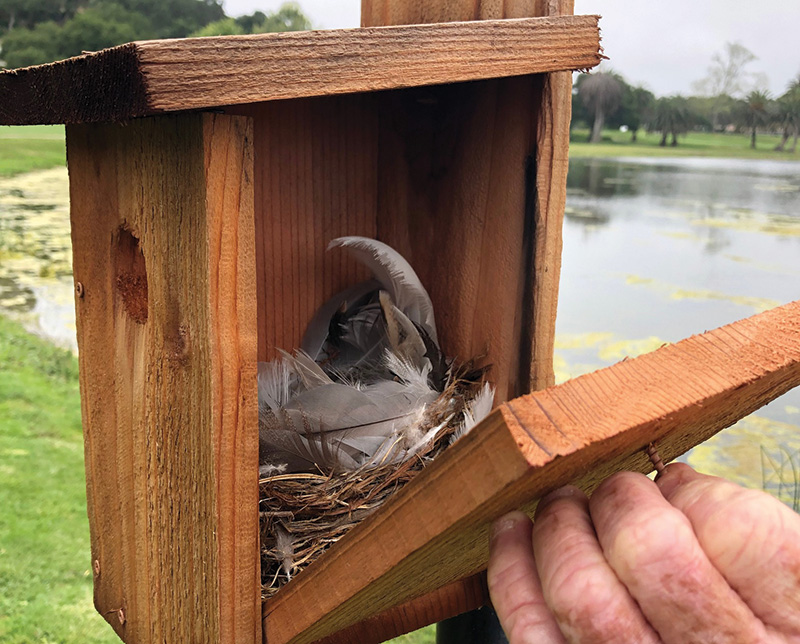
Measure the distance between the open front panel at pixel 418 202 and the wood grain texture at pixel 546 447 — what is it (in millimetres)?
368

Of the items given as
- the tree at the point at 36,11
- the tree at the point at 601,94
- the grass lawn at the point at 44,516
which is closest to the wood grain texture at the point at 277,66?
the tree at the point at 601,94

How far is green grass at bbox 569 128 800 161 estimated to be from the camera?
2.32 metres

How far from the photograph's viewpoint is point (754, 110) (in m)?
2.10

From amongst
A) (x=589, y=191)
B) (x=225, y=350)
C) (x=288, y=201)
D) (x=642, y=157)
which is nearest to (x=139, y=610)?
(x=225, y=350)

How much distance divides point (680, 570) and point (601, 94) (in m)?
1.90

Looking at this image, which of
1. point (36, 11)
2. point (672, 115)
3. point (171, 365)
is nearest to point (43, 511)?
point (171, 365)

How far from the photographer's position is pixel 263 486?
78 centimetres

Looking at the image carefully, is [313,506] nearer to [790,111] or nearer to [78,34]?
[790,111]

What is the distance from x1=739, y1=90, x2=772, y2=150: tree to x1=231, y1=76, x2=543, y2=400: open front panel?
145 cm

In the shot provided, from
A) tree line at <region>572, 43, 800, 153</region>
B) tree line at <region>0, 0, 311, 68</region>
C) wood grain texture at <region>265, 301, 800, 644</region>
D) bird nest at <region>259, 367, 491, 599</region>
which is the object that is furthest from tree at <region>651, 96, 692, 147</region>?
tree line at <region>0, 0, 311, 68</region>

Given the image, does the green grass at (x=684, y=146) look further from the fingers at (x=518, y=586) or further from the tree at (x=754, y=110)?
the fingers at (x=518, y=586)

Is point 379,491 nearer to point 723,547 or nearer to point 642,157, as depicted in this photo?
point 723,547

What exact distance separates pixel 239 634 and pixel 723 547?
0.46 metres

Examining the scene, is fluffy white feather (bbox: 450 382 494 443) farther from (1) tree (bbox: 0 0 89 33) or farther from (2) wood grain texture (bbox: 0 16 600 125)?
(1) tree (bbox: 0 0 89 33)
